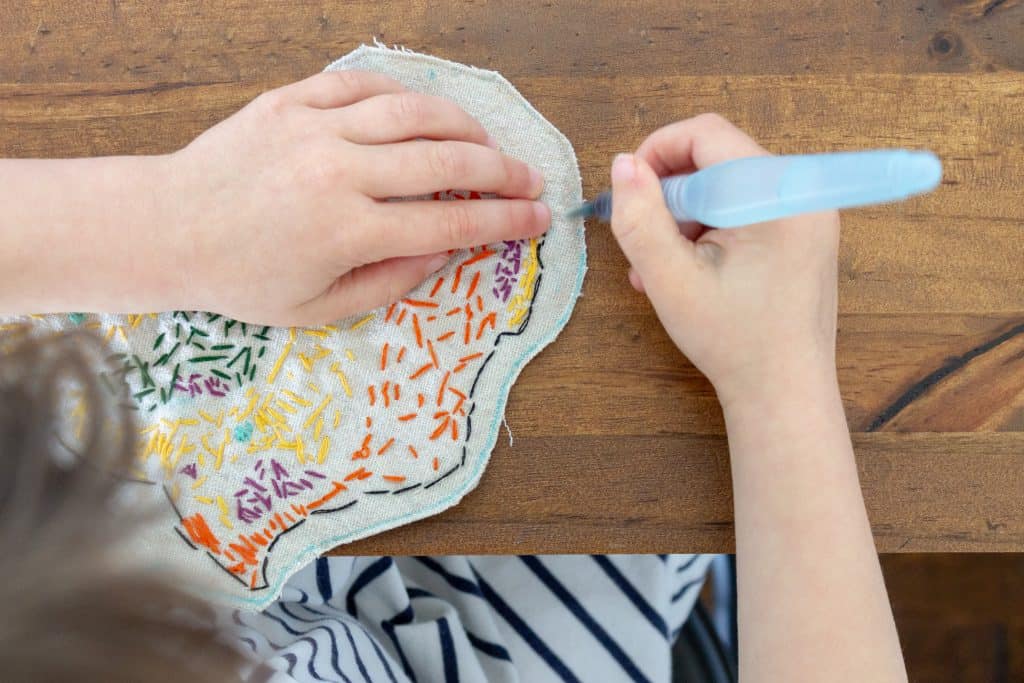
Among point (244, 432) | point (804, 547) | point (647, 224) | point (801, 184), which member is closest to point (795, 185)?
point (801, 184)

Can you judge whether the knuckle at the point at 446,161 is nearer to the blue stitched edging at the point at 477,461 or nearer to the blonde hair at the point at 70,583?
the blue stitched edging at the point at 477,461

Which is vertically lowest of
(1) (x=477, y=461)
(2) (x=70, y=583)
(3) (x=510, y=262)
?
(2) (x=70, y=583)

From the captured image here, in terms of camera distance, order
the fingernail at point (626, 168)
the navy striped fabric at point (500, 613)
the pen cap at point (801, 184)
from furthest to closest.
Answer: the navy striped fabric at point (500, 613) < the fingernail at point (626, 168) < the pen cap at point (801, 184)

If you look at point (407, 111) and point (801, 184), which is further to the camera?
point (407, 111)

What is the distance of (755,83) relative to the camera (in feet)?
1.53

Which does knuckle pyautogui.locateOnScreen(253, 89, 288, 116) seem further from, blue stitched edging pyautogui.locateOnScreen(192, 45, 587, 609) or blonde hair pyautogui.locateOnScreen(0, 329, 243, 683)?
blonde hair pyautogui.locateOnScreen(0, 329, 243, 683)

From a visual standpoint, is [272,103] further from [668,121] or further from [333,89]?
[668,121]

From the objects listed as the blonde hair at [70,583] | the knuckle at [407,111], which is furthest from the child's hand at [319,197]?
the blonde hair at [70,583]

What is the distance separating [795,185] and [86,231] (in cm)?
37

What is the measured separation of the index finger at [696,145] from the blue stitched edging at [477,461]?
2.0 inches

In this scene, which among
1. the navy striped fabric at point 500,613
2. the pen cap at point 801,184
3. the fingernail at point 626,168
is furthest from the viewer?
A: the navy striped fabric at point 500,613

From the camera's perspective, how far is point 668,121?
46 cm

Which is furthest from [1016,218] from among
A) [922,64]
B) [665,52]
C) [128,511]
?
[128,511]

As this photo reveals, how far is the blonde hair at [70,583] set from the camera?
317 millimetres
